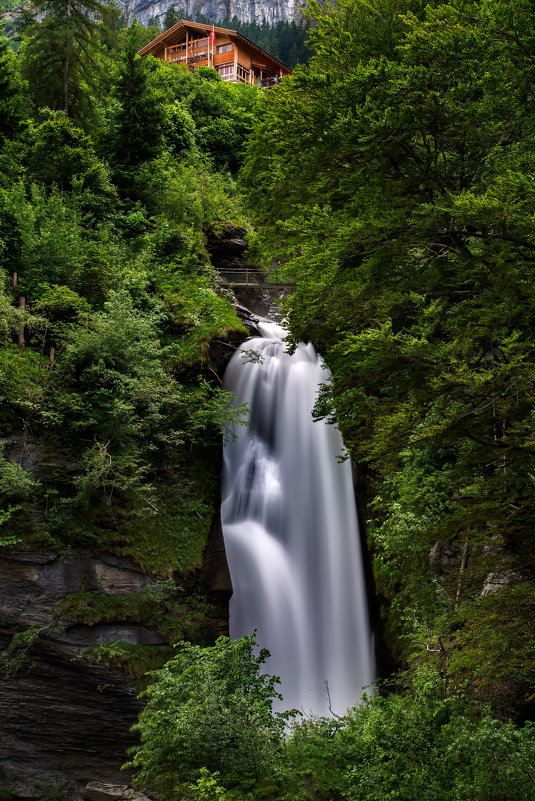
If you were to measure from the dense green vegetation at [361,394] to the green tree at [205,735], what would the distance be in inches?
1.3

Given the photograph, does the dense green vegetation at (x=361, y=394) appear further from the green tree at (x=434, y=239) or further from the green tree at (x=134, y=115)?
the green tree at (x=134, y=115)

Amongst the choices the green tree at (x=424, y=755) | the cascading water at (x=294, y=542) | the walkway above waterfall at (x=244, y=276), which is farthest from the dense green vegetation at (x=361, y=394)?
the walkway above waterfall at (x=244, y=276)

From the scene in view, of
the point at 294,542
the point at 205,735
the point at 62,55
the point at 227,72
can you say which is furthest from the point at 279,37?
the point at 205,735

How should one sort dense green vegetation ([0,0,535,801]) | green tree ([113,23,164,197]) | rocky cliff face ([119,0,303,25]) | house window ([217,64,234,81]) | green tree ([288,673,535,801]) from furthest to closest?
1. rocky cliff face ([119,0,303,25])
2. house window ([217,64,234,81])
3. green tree ([113,23,164,197])
4. dense green vegetation ([0,0,535,801])
5. green tree ([288,673,535,801])

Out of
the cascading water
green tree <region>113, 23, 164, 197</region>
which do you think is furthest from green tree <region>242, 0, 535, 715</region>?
green tree <region>113, 23, 164, 197</region>

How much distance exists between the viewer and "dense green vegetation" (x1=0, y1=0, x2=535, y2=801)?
16.6 ft

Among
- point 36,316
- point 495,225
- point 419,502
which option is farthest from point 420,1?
point 36,316

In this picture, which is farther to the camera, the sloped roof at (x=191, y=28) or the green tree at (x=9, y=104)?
the sloped roof at (x=191, y=28)

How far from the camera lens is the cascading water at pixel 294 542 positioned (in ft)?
39.5

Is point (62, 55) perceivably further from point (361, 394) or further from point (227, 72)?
point (227, 72)

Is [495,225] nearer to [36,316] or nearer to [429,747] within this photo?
[429,747]

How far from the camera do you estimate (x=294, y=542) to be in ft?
45.2

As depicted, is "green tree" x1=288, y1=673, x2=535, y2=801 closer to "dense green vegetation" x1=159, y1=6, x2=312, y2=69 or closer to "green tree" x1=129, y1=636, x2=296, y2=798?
"green tree" x1=129, y1=636, x2=296, y2=798

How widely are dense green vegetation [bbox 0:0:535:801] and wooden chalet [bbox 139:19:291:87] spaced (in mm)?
45810
